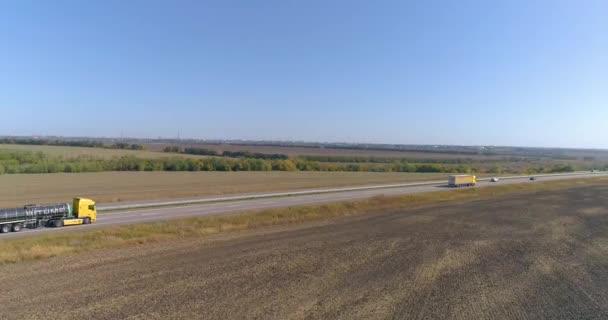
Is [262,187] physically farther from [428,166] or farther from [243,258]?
[428,166]

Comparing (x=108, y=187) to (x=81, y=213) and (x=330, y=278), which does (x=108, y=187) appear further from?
(x=330, y=278)

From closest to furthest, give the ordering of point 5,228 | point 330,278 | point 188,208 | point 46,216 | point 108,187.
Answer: point 330,278 < point 5,228 < point 46,216 < point 188,208 < point 108,187

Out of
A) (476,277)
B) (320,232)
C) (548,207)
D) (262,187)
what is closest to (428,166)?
(262,187)

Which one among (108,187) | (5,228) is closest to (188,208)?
(5,228)

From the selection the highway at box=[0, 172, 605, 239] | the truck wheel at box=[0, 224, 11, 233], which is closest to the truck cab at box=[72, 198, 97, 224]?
the highway at box=[0, 172, 605, 239]

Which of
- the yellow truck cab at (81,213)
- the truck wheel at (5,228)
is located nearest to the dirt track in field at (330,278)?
the yellow truck cab at (81,213)

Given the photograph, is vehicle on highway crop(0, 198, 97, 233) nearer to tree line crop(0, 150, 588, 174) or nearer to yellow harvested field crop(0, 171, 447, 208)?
yellow harvested field crop(0, 171, 447, 208)

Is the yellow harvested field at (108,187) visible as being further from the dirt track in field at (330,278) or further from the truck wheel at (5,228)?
the dirt track in field at (330,278)
